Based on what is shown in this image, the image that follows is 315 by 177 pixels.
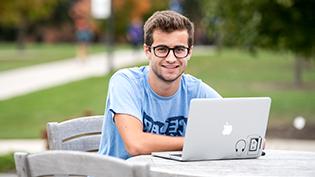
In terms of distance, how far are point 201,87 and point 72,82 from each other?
69.7 feet

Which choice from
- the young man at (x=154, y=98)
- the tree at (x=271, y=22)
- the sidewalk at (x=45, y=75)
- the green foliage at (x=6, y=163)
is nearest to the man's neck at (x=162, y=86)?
the young man at (x=154, y=98)

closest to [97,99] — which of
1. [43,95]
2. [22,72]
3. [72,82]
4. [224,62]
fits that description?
[43,95]

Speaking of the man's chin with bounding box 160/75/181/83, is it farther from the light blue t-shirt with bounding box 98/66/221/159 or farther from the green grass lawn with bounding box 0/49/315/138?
the green grass lawn with bounding box 0/49/315/138

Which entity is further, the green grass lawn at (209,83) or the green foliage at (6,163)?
the green grass lawn at (209,83)

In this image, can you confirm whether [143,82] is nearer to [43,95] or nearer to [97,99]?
[97,99]

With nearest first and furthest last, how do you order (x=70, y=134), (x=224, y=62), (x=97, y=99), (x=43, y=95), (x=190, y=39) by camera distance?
(x=190, y=39), (x=70, y=134), (x=97, y=99), (x=43, y=95), (x=224, y=62)

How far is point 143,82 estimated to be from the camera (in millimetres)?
5012

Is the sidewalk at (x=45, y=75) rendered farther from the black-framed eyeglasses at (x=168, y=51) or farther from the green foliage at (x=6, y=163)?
the black-framed eyeglasses at (x=168, y=51)

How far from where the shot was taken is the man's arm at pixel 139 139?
470cm

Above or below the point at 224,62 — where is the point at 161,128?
above

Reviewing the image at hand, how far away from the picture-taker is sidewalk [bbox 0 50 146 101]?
954 inches

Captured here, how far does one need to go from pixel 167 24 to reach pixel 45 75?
991 inches

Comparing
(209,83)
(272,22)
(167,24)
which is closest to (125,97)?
(167,24)

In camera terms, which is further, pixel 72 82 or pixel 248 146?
pixel 72 82
